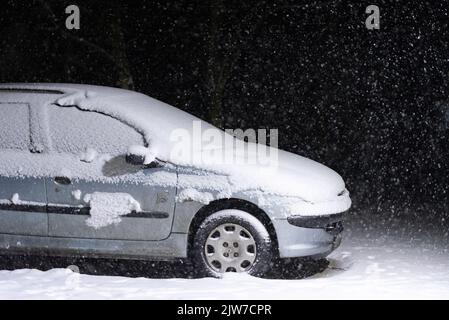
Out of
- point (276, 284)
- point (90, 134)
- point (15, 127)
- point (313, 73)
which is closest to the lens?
point (276, 284)

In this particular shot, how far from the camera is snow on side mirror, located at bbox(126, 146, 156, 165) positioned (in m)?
6.86

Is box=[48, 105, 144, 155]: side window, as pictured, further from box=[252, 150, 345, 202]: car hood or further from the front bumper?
the front bumper

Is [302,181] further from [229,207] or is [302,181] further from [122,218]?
[122,218]

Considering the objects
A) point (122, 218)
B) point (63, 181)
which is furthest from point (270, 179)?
point (63, 181)

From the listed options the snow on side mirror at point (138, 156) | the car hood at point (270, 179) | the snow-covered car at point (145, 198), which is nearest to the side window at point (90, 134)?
the snow-covered car at point (145, 198)

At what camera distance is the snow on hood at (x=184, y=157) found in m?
6.93

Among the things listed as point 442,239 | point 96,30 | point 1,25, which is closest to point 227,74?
point 96,30

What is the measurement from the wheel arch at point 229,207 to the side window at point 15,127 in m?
1.58

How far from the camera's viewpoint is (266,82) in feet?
51.7

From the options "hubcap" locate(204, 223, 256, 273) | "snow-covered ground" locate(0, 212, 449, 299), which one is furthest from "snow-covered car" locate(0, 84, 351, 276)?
"snow-covered ground" locate(0, 212, 449, 299)

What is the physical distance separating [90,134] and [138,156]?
1.92ft

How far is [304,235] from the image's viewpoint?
6.91 meters

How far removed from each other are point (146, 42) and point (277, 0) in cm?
281

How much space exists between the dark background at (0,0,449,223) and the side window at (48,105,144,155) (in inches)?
270
